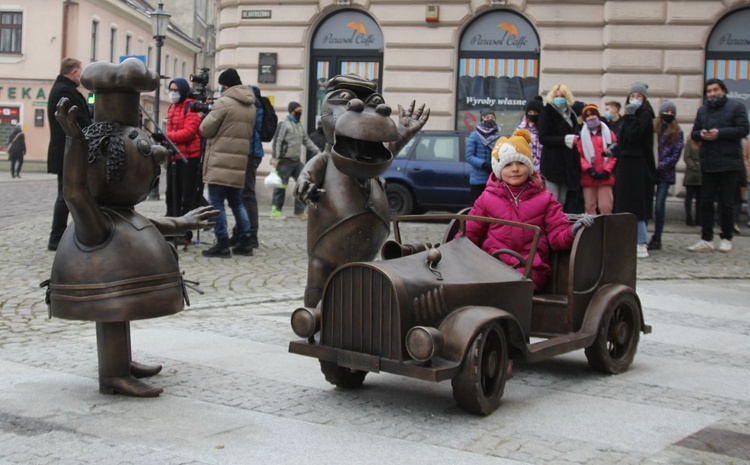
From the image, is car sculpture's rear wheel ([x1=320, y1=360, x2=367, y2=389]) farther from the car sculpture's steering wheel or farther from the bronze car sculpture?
the car sculpture's steering wheel

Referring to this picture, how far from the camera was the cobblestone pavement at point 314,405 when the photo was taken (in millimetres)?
4586

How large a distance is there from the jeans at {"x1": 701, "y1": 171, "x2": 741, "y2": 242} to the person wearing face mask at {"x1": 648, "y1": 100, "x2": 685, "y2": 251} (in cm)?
72

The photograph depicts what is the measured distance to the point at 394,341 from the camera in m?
5.06

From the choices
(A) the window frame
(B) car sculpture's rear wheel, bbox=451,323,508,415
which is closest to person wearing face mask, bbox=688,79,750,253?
(B) car sculpture's rear wheel, bbox=451,323,508,415

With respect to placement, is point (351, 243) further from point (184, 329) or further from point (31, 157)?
point (31, 157)

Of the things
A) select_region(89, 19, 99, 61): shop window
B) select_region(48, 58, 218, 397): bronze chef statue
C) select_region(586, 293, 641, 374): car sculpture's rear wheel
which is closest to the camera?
select_region(48, 58, 218, 397): bronze chef statue

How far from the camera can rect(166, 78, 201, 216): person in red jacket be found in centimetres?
1223

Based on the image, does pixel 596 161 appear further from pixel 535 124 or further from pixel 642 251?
pixel 642 251

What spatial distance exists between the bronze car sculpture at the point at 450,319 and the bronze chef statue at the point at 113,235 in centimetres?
78

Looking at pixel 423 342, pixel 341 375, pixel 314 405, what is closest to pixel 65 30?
pixel 341 375

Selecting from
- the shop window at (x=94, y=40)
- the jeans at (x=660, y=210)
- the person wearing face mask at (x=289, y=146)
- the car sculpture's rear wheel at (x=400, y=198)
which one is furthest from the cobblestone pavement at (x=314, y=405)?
the shop window at (x=94, y=40)

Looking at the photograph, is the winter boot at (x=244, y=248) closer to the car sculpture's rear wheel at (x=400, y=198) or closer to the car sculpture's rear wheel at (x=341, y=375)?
the car sculpture's rear wheel at (x=400, y=198)

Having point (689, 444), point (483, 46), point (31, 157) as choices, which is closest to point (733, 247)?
point (483, 46)

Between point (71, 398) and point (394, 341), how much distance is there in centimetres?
165
